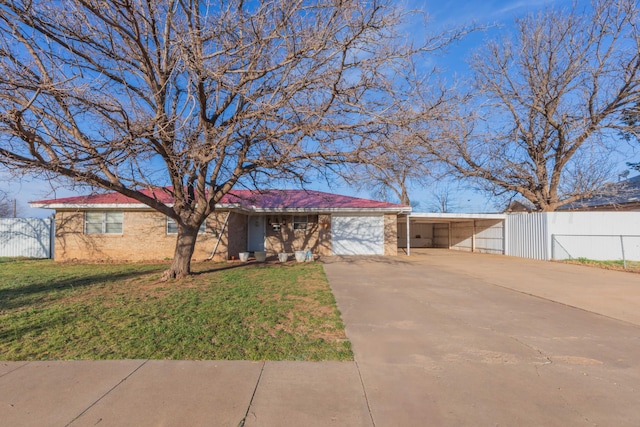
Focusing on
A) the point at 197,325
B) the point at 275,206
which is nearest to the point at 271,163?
the point at 197,325

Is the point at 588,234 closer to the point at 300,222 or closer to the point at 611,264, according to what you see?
the point at 611,264

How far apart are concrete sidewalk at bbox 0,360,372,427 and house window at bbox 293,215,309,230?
51.1ft

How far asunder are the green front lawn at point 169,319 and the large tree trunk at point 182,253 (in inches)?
17.8

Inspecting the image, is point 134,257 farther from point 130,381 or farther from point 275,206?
point 130,381

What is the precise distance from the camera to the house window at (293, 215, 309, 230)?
19.7 metres

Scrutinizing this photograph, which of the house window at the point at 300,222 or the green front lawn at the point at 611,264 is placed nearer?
the green front lawn at the point at 611,264

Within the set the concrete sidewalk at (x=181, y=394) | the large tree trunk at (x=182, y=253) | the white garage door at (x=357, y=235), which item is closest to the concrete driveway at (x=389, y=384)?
the concrete sidewalk at (x=181, y=394)

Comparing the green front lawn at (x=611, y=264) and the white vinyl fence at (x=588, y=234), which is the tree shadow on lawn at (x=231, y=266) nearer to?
the green front lawn at (x=611, y=264)

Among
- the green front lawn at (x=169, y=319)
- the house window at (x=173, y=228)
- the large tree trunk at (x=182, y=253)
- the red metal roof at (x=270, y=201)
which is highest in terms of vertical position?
the red metal roof at (x=270, y=201)

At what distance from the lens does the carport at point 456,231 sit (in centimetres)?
2228

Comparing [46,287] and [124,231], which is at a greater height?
[124,231]

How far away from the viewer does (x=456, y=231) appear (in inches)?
1126

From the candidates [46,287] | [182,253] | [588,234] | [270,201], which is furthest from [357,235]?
[46,287]

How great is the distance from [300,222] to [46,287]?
1232 cm
